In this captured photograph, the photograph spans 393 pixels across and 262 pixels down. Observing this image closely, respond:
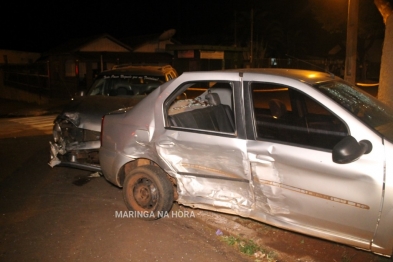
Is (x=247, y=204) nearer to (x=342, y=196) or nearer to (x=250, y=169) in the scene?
(x=250, y=169)

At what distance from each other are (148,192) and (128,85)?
3.84 meters

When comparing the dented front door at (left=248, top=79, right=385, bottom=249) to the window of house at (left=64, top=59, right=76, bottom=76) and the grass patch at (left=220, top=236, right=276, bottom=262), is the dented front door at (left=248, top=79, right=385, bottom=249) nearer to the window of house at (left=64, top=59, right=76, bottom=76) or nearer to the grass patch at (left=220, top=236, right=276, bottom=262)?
the grass patch at (left=220, top=236, right=276, bottom=262)

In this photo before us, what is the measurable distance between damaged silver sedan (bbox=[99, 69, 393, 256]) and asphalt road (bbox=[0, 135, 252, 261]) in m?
0.38

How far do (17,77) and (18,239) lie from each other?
2070 cm

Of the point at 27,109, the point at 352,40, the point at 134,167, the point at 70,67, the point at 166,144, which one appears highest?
the point at 352,40

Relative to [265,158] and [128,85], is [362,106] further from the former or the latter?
[128,85]

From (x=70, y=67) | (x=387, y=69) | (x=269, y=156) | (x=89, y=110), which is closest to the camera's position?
(x=269, y=156)

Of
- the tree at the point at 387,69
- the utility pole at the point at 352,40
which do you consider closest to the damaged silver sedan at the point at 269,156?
the tree at the point at 387,69

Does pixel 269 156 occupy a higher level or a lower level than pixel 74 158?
higher

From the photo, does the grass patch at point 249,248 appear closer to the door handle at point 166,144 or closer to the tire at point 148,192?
the tire at point 148,192

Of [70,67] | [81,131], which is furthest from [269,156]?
[70,67]

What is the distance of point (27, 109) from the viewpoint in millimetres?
18484

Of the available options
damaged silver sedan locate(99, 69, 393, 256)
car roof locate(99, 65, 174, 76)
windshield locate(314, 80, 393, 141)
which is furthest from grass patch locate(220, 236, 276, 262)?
car roof locate(99, 65, 174, 76)

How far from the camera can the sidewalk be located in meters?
17.0
